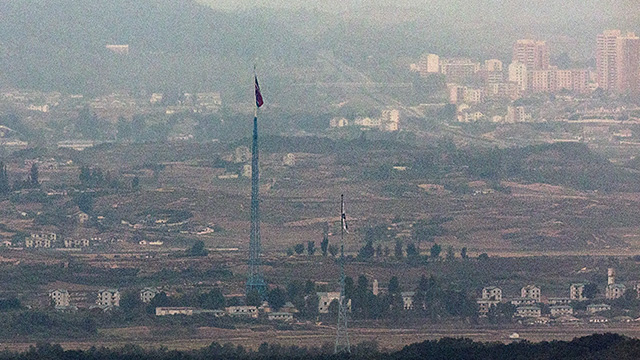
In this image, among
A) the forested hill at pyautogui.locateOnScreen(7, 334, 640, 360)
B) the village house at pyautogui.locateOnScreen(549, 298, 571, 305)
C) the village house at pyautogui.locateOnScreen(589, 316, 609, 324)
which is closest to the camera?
the forested hill at pyautogui.locateOnScreen(7, 334, 640, 360)

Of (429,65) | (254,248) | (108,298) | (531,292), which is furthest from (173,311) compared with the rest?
(429,65)

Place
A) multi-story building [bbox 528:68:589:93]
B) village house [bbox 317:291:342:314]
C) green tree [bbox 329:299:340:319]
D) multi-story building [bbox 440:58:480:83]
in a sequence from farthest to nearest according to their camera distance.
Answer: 1. multi-story building [bbox 440:58:480:83]
2. multi-story building [bbox 528:68:589:93]
3. village house [bbox 317:291:342:314]
4. green tree [bbox 329:299:340:319]

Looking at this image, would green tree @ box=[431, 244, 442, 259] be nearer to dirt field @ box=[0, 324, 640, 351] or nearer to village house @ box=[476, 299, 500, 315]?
village house @ box=[476, 299, 500, 315]

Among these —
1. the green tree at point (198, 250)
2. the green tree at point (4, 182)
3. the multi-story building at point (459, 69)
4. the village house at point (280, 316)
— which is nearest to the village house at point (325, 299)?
the village house at point (280, 316)

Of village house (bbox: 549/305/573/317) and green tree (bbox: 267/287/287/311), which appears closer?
green tree (bbox: 267/287/287/311)

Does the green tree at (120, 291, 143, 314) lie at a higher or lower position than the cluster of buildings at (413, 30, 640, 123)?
lower

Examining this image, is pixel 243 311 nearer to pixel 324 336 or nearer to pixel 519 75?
pixel 324 336

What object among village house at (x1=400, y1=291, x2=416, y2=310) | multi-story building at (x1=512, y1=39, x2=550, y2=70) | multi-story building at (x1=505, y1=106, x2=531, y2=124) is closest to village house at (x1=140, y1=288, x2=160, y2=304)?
village house at (x1=400, y1=291, x2=416, y2=310)

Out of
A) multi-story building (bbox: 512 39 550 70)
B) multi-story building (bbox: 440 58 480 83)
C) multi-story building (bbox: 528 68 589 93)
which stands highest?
multi-story building (bbox: 512 39 550 70)
